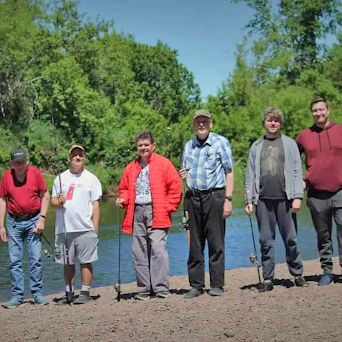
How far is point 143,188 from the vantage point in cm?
771

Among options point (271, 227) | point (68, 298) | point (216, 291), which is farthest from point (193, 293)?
point (68, 298)

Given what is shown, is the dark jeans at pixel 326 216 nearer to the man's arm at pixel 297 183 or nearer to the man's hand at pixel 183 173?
the man's arm at pixel 297 183

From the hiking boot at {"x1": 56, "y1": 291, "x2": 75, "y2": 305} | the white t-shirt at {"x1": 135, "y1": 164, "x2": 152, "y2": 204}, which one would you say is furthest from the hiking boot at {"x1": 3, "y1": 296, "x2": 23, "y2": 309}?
the white t-shirt at {"x1": 135, "y1": 164, "x2": 152, "y2": 204}

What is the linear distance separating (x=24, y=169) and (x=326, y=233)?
3.24 meters

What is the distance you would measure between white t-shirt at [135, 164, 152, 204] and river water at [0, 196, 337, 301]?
316 cm

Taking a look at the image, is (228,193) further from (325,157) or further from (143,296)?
(143,296)

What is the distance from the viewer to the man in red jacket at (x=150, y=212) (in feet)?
25.1

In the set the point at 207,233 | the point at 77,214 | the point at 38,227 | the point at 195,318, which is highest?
the point at 77,214

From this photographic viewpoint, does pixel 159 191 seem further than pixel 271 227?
No

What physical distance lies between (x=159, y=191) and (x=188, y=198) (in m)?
0.33

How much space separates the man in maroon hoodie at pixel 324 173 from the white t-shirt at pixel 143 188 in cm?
169

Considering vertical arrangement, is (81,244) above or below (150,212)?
below

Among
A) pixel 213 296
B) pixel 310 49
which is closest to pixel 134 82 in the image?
pixel 310 49

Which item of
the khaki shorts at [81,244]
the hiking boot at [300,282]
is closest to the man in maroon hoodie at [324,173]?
the hiking boot at [300,282]
